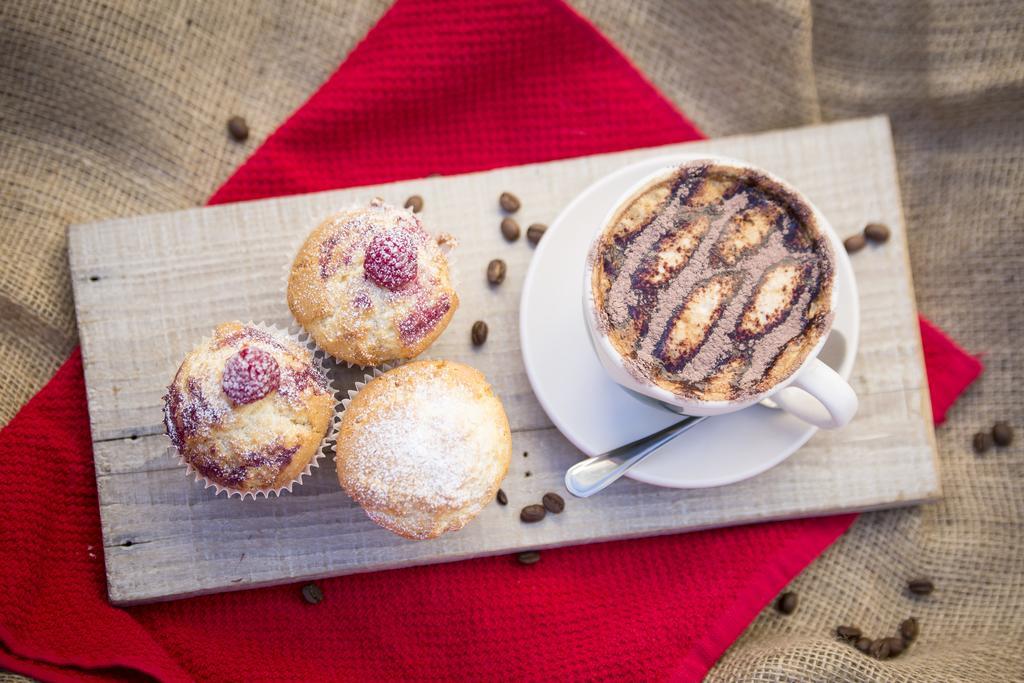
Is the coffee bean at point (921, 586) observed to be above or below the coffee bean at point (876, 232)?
below

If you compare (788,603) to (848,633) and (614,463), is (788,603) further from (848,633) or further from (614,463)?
(614,463)

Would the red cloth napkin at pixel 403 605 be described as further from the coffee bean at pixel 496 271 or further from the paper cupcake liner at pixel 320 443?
the coffee bean at pixel 496 271

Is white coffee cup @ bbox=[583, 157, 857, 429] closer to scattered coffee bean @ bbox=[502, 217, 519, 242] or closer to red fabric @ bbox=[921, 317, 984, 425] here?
scattered coffee bean @ bbox=[502, 217, 519, 242]

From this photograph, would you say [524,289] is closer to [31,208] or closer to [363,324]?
[363,324]

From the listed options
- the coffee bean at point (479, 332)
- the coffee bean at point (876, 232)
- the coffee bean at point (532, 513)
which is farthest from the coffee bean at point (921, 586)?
the coffee bean at point (479, 332)

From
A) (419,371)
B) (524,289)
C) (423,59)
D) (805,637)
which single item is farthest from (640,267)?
(805,637)

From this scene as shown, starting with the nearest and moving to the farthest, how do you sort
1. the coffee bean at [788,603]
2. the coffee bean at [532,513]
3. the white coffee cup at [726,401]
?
the white coffee cup at [726,401]
the coffee bean at [532,513]
the coffee bean at [788,603]
